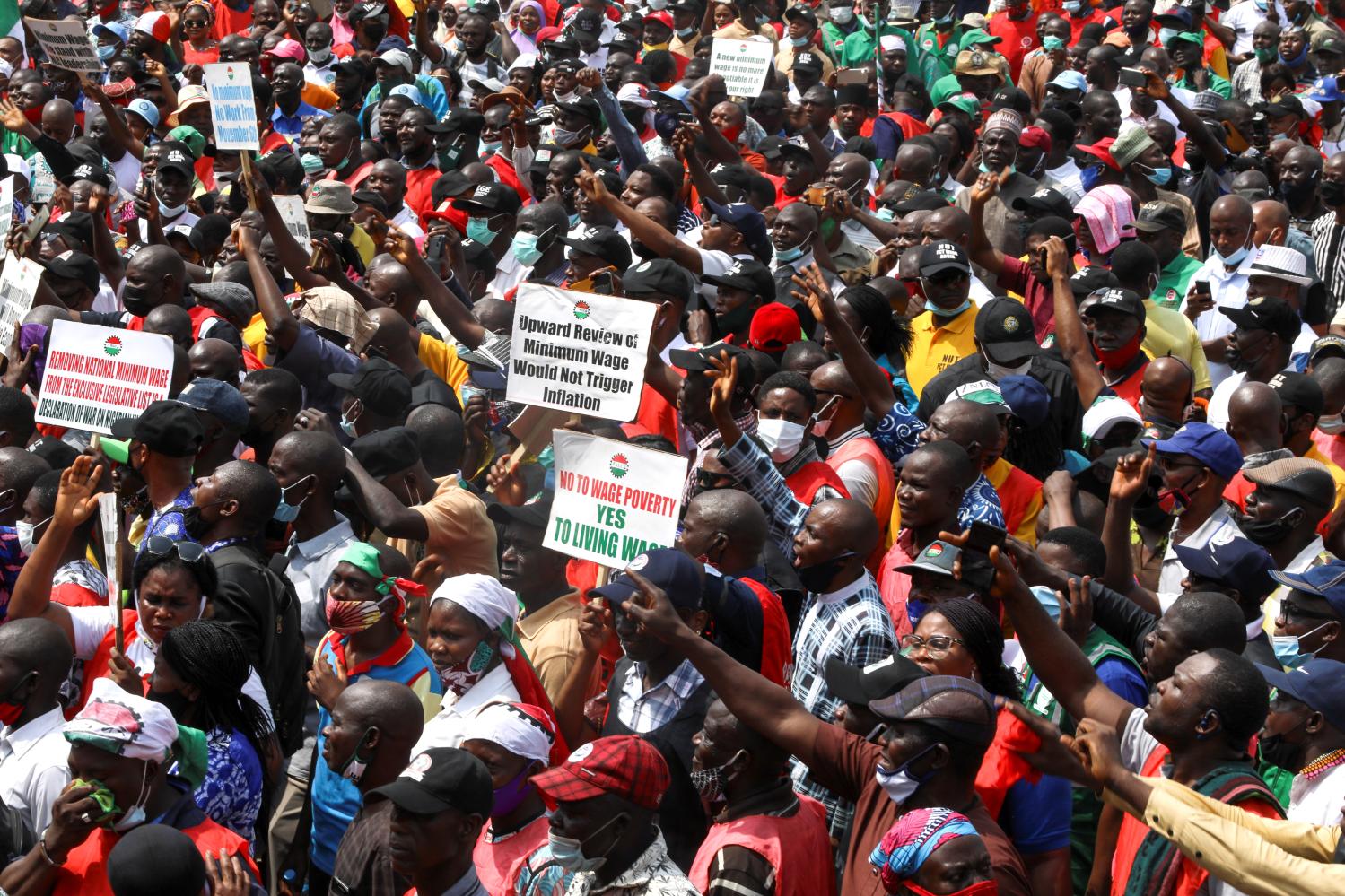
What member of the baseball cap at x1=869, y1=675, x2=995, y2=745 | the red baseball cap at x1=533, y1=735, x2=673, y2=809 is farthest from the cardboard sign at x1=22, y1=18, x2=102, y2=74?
the baseball cap at x1=869, y1=675, x2=995, y2=745

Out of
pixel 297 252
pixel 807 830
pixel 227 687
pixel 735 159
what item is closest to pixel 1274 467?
pixel 807 830

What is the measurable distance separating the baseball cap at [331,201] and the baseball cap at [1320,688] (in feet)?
22.4

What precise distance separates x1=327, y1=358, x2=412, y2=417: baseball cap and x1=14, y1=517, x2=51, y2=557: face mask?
61.8 inches

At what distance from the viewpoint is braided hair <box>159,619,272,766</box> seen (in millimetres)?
5250

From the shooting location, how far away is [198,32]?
669 inches

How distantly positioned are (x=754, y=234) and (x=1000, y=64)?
599 centimetres

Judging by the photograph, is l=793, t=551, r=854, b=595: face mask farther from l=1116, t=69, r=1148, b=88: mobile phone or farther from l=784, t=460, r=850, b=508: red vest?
l=1116, t=69, r=1148, b=88: mobile phone

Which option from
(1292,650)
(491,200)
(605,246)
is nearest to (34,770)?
(1292,650)

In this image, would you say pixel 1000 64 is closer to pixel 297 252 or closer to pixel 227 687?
pixel 297 252

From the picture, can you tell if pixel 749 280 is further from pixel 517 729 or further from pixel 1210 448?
pixel 517 729

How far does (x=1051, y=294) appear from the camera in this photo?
9234 mm

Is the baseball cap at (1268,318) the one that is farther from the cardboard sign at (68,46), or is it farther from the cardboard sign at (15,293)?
the cardboard sign at (68,46)

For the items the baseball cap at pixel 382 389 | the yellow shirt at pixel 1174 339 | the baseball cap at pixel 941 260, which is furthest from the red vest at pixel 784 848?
the yellow shirt at pixel 1174 339

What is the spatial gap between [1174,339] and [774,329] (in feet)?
6.47
